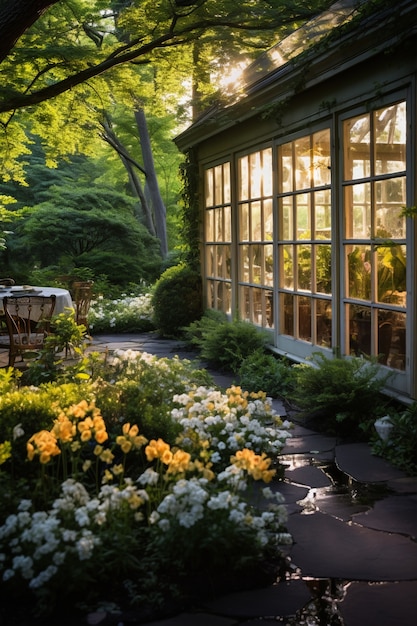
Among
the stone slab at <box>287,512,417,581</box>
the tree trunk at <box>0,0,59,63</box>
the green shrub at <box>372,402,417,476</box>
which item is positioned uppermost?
the tree trunk at <box>0,0,59,63</box>

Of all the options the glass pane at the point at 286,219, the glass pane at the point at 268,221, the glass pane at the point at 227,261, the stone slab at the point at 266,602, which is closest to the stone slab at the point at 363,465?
the stone slab at the point at 266,602

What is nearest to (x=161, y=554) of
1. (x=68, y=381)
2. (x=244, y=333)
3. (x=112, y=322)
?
(x=68, y=381)

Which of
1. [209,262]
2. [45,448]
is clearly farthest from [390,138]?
[209,262]

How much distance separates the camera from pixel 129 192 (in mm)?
28609

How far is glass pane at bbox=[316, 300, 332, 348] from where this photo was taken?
22.7 ft

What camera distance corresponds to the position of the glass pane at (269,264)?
8469mm

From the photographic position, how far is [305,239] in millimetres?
7438

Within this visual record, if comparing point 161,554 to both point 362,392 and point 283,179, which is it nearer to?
point 362,392

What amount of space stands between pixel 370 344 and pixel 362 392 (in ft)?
1.92

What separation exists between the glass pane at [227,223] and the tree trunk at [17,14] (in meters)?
4.22

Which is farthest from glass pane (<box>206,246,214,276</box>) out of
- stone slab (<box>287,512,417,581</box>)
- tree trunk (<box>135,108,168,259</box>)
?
tree trunk (<box>135,108,168,259</box>)

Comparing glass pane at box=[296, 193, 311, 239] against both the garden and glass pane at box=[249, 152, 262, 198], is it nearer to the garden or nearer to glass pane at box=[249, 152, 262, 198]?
glass pane at box=[249, 152, 262, 198]

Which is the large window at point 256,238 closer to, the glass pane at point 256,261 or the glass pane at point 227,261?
the glass pane at point 256,261

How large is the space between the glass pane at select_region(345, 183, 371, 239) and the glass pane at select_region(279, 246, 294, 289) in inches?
56.1
